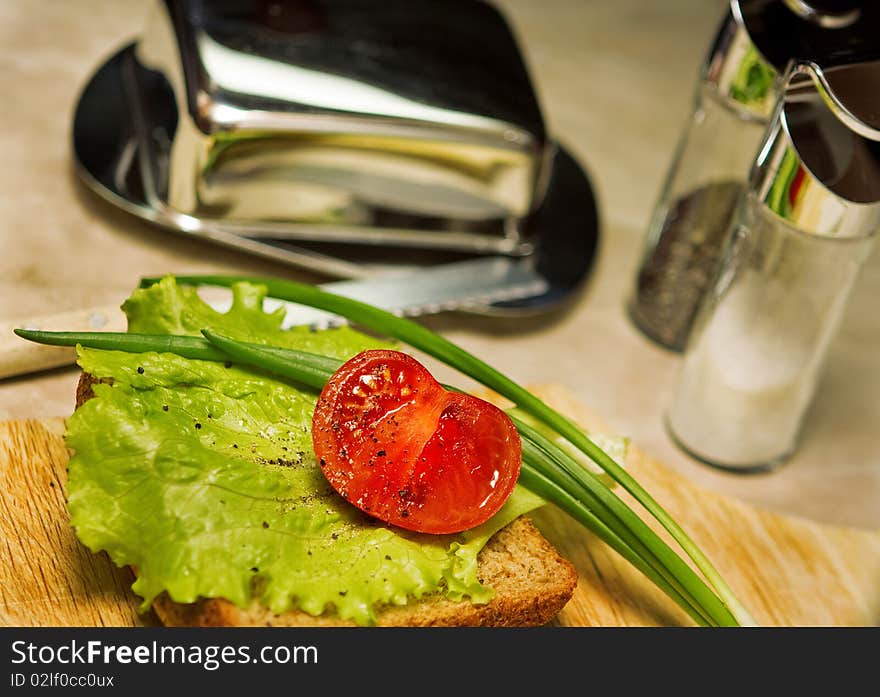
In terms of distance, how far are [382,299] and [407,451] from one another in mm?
544

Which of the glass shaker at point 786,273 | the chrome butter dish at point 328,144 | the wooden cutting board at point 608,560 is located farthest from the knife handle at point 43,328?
the glass shaker at point 786,273

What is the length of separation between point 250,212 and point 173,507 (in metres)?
0.75

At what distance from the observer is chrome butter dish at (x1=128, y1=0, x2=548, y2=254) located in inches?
65.1

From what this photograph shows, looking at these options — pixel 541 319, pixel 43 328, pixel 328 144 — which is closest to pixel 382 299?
pixel 328 144

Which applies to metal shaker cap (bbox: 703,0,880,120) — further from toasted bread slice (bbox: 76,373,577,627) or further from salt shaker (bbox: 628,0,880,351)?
toasted bread slice (bbox: 76,373,577,627)

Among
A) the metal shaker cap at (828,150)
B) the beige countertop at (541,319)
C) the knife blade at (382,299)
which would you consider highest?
the metal shaker cap at (828,150)

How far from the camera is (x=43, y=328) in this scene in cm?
137

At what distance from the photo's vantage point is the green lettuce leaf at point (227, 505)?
1.06 m

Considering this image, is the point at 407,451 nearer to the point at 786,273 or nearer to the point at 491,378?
the point at 491,378

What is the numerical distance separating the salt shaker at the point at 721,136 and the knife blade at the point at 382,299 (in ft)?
0.76

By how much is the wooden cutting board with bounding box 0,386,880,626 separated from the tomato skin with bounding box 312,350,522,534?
0.82ft

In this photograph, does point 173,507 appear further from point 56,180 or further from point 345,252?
point 56,180

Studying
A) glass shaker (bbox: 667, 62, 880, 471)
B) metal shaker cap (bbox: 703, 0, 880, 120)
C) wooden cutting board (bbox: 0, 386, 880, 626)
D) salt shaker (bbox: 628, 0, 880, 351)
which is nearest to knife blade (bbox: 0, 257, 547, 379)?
wooden cutting board (bbox: 0, 386, 880, 626)

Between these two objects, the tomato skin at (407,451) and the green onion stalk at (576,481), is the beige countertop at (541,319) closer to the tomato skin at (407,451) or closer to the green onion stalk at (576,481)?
the green onion stalk at (576,481)
